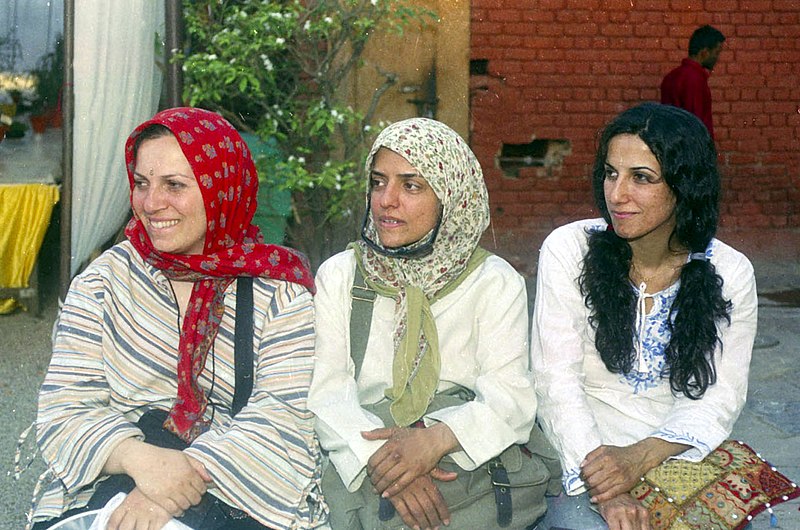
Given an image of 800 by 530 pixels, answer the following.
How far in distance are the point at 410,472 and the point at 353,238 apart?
4.48m

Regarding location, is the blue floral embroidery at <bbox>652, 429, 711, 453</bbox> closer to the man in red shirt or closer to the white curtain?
the white curtain

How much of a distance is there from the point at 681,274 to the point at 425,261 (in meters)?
0.76

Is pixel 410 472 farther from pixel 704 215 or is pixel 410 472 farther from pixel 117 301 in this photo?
pixel 704 215

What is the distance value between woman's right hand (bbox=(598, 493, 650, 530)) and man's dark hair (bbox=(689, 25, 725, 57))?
5615mm

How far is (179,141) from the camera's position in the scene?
2.64 meters

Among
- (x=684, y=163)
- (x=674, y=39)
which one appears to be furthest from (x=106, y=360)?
(x=674, y=39)

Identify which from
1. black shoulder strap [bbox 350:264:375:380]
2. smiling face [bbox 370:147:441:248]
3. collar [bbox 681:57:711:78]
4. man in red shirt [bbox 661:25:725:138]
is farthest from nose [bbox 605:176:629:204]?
collar [bbox 681:57:711:78]

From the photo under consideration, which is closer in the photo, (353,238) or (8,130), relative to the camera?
(8,130)

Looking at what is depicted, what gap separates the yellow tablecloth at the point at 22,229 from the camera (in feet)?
20.6

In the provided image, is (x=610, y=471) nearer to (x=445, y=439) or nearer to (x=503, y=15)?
(x=445, y=439)

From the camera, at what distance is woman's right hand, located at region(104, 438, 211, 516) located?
242 cm

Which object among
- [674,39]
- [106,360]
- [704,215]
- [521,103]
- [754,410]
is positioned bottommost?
[754,410]

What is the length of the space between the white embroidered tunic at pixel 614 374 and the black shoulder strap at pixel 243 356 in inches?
33.3

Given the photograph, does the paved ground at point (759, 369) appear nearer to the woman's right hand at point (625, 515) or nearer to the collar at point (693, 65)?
the woman's right hand at point (625, 515)
